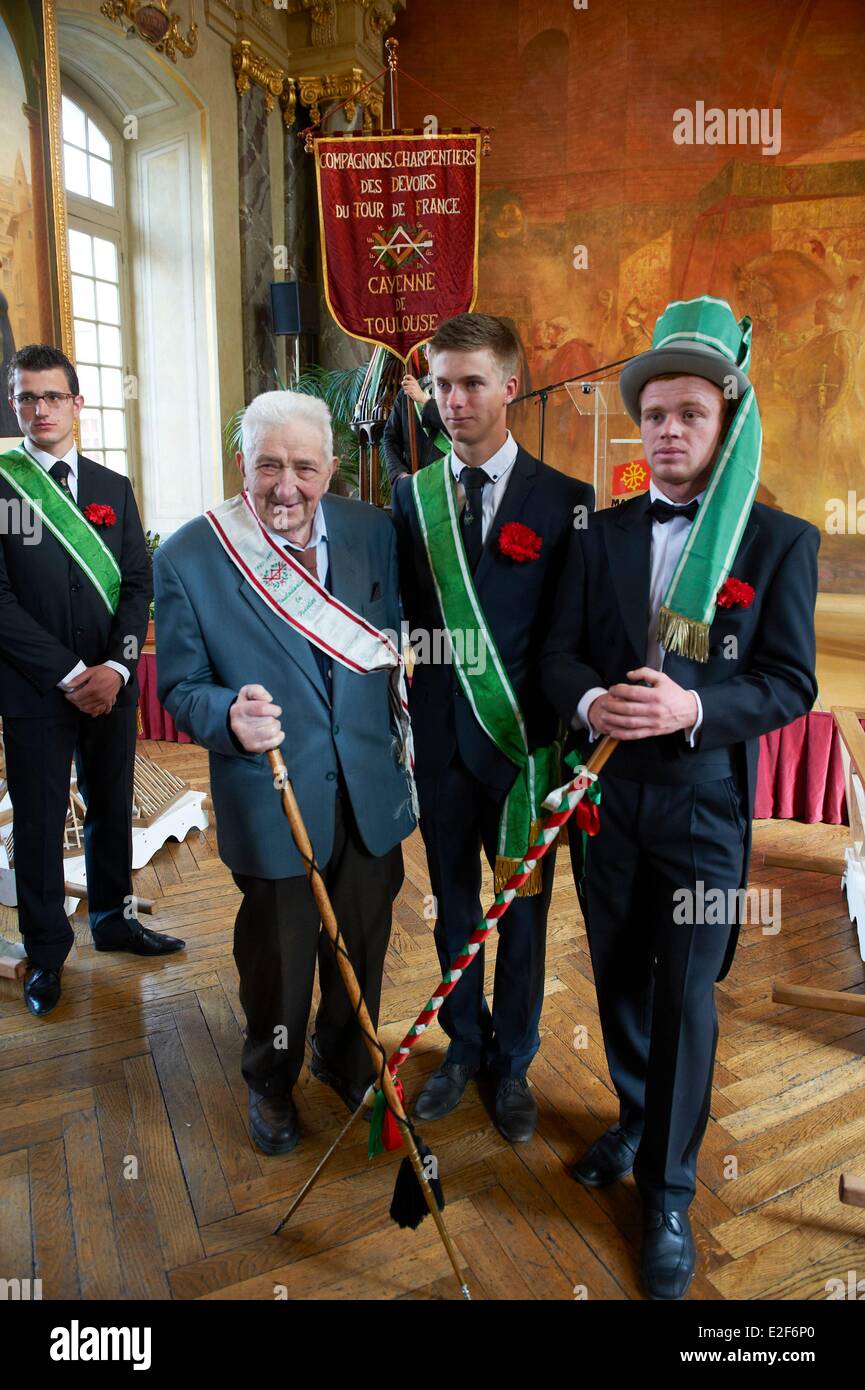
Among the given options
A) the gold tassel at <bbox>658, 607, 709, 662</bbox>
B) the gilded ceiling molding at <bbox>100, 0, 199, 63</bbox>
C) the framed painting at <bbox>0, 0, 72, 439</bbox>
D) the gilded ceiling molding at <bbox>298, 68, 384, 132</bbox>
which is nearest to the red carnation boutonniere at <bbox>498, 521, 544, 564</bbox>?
the gold tassel at <bbox>658, 607, 709, 662</bbox>

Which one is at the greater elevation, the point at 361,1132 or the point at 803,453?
the point at 803,453

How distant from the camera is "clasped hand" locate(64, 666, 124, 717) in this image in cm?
251

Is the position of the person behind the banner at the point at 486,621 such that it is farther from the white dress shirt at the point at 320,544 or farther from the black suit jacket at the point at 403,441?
the black suit jacket at the point at 403,441

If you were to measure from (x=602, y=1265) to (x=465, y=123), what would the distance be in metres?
8.50

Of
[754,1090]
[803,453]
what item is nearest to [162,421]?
[803,453]

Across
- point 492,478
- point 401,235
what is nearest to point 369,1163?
point 492,478

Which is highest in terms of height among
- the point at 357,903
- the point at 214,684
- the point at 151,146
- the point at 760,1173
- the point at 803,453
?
the point at 151,146

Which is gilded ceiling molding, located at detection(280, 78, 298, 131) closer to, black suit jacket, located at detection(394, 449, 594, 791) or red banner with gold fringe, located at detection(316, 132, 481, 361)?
red banner with gold fringe, located at detection(316, 132, 481, 361)

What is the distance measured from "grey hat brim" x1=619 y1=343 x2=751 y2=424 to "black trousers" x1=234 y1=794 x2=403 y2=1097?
0.97 meters

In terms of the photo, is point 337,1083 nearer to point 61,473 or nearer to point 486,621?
Answer: point 486,621

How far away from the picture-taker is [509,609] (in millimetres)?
1902

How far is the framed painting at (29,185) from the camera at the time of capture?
4496 millimetres

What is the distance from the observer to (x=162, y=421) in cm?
675
